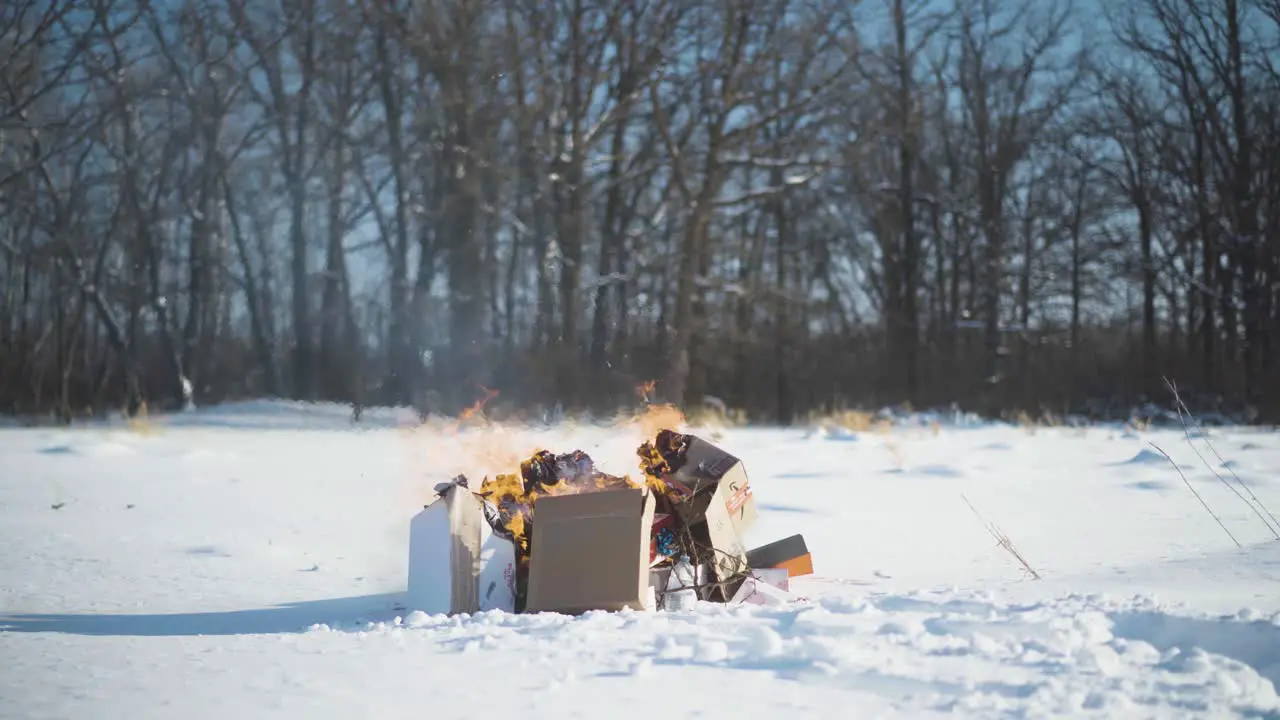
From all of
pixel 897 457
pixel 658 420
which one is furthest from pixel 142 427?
pixel 658 420

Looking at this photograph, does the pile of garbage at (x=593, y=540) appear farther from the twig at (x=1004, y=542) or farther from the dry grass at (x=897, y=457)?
the dry grass at (x=897, y=457)

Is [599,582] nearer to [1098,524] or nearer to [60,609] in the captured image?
[60,609]

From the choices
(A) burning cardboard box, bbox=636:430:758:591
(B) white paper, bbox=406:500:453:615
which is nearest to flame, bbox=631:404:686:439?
(A) burning cardboard box, bbox=636:430:758:591

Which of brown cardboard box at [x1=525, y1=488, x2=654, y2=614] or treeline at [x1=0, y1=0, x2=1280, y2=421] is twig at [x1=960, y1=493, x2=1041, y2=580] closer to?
brown cardboard box at [x1=525, y1=488, x2=654, y2=614]

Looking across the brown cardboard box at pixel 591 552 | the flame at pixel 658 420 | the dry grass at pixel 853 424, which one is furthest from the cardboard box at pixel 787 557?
the dry grass at pixel 853 424

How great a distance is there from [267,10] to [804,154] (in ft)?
36.4

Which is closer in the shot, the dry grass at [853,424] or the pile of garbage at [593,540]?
the pile of garbage at [593,540]

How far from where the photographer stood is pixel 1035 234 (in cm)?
2789

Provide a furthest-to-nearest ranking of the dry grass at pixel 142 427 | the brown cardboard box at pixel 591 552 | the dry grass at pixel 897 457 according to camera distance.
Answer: the dry grass at pixel 142 427, the dry grass at pixel 897 457, the brown cardboard box at pixel 591 552

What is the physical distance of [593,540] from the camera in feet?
15.0

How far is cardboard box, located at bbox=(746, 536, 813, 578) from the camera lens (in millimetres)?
5539

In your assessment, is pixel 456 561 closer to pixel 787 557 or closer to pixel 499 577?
pixel 499 577

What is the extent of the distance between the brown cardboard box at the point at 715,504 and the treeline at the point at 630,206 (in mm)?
12501

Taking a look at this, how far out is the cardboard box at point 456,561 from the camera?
4.66m
